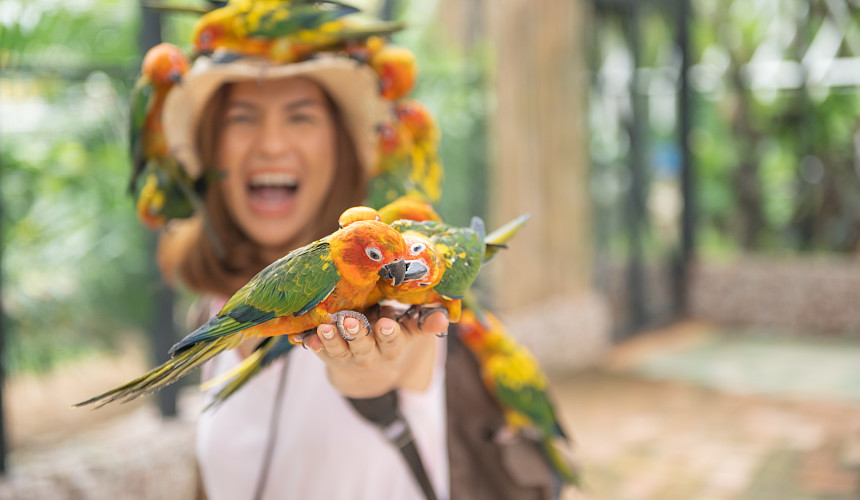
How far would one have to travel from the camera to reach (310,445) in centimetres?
111

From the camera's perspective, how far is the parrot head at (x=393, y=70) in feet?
3.87

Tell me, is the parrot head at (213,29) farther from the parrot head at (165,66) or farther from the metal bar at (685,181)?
the metal bar at (685,181)

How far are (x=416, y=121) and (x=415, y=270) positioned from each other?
Answer: 0.63 m

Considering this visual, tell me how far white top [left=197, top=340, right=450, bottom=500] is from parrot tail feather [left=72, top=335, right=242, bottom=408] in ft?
1.42

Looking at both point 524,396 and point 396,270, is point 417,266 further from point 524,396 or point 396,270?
point 524,396

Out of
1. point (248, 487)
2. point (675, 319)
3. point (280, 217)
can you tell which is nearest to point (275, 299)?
point (280, 217)

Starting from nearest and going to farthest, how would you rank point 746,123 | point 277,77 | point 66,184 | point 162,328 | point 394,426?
point 394,426
point 277,77
point 162,328
point 66,184
point 746,123

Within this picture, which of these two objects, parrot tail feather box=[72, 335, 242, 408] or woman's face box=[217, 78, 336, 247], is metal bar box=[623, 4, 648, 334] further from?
parrot tail feather box=[72, 335, 242, 408]

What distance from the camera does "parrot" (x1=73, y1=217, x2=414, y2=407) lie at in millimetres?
661

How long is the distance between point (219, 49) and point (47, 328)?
1810 mm

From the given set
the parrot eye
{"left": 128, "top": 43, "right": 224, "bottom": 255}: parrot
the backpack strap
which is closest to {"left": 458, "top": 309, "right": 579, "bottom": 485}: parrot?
the backpack strap

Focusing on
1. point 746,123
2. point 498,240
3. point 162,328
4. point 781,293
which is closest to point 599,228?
point 781,293

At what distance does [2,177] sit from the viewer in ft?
7.61

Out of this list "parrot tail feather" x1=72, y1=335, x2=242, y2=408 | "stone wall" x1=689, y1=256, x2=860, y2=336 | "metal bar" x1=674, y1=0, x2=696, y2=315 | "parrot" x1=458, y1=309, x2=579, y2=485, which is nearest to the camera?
"parrot tail feather" x1=72, y1=335, x2=242, y2=408
